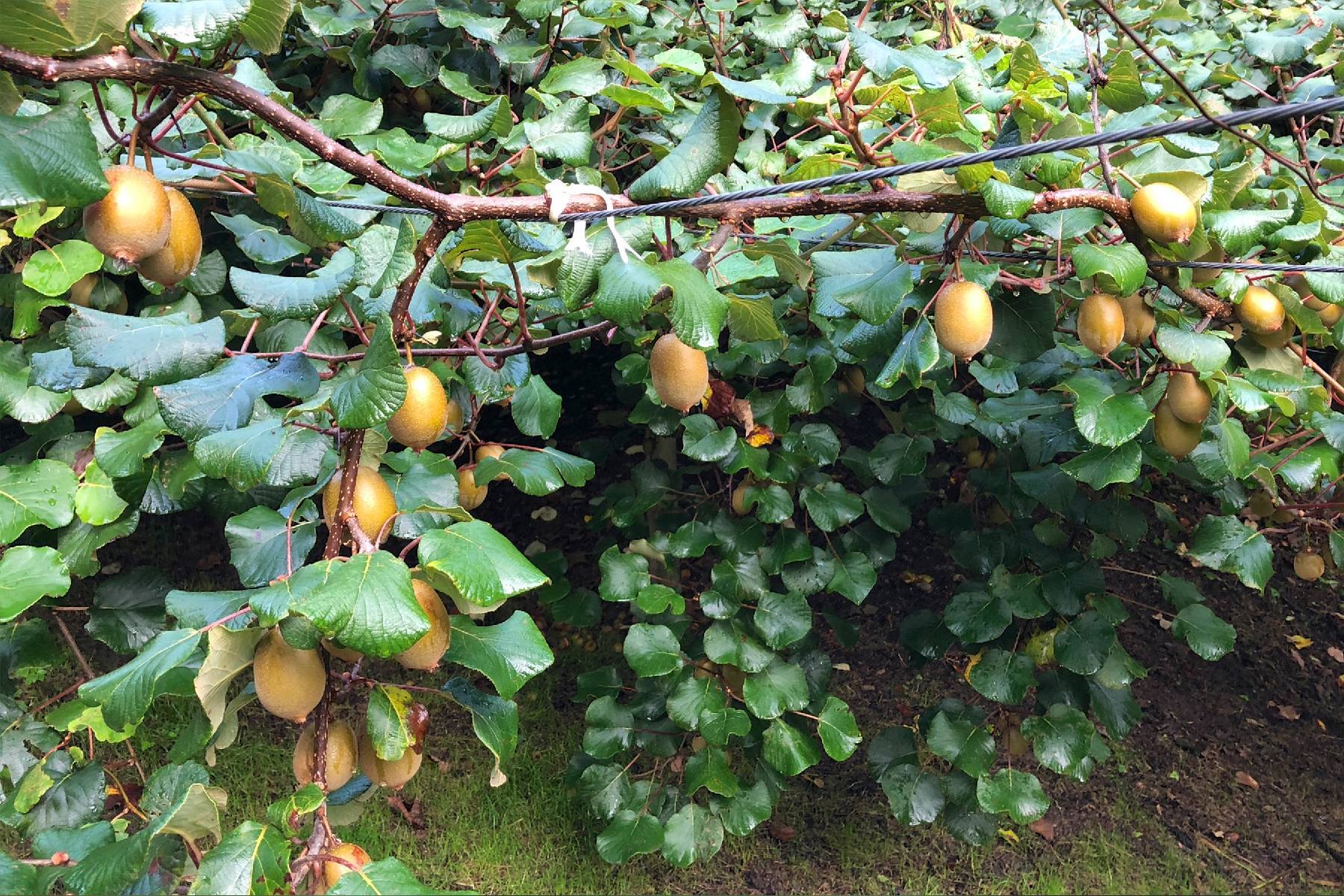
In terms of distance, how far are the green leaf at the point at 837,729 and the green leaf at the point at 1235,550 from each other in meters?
0.81

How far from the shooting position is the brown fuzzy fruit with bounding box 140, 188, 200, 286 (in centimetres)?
93

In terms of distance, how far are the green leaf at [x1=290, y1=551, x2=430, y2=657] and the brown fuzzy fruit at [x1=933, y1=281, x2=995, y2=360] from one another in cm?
76

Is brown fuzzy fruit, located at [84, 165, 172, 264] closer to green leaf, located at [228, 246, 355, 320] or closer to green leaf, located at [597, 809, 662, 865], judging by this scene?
green leaf, located at [228, 246, 355, 320]

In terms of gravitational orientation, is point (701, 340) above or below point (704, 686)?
above

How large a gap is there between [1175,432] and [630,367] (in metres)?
1.09

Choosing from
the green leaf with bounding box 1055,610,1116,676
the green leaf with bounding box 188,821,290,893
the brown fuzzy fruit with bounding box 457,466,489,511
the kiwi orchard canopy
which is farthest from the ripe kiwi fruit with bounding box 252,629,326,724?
the green leaf with bounding box 1055,610,1116,676

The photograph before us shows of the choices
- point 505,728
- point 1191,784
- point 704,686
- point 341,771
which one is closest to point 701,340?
point 505,728

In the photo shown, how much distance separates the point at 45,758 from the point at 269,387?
41.3 inches

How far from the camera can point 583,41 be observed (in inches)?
83.7

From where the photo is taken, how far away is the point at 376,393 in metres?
0.87

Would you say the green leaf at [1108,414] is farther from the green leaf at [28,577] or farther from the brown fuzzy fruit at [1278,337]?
the green leaf at [28,577]

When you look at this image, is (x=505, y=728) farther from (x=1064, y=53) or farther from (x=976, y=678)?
(x=1064, y=53)

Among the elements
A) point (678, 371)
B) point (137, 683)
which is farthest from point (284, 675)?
point (678, 371)

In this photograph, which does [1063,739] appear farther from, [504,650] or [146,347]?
[146,347]
